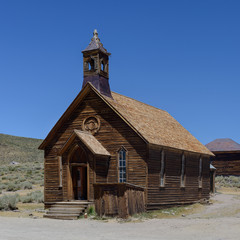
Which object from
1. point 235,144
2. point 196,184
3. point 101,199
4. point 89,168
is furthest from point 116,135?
point 235,144

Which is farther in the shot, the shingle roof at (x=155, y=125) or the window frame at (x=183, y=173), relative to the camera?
the window frame at (x=183, y=173)

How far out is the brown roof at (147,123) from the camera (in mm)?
24750

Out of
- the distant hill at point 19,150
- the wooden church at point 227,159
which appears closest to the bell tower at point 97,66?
the wooden church at point 227,159

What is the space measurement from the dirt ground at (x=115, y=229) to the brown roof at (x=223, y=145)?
33.1 m

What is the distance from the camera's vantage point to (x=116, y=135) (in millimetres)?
24750

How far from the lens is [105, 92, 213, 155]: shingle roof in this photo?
25077 millimetres

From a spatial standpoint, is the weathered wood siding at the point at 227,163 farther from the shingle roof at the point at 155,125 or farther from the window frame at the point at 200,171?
the window frame at the point at 200,171

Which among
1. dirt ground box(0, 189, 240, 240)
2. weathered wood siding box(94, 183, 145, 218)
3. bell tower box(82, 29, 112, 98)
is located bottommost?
dirt ground box(0, 189, 240, 240)

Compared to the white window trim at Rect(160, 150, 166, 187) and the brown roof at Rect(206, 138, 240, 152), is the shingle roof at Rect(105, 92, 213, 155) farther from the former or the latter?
the brown roof at Rect(206, 138, 240, 152)

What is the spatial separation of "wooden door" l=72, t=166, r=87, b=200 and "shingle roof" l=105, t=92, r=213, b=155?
406 cm

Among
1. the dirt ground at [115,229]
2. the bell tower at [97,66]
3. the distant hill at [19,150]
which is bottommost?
the dirt ground at [115,229]

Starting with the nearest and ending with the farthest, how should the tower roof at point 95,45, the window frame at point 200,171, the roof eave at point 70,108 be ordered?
the roof eave at point 70,108
the tower roof at point 95,45
the window frame at point 200,171

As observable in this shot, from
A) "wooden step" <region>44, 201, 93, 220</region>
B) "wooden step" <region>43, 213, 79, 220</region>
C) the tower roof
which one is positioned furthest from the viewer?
the tower roof

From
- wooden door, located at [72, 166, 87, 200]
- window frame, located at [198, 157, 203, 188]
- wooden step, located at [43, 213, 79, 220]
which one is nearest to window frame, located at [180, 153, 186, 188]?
window frame, located at [198, 157, 203, 188]
